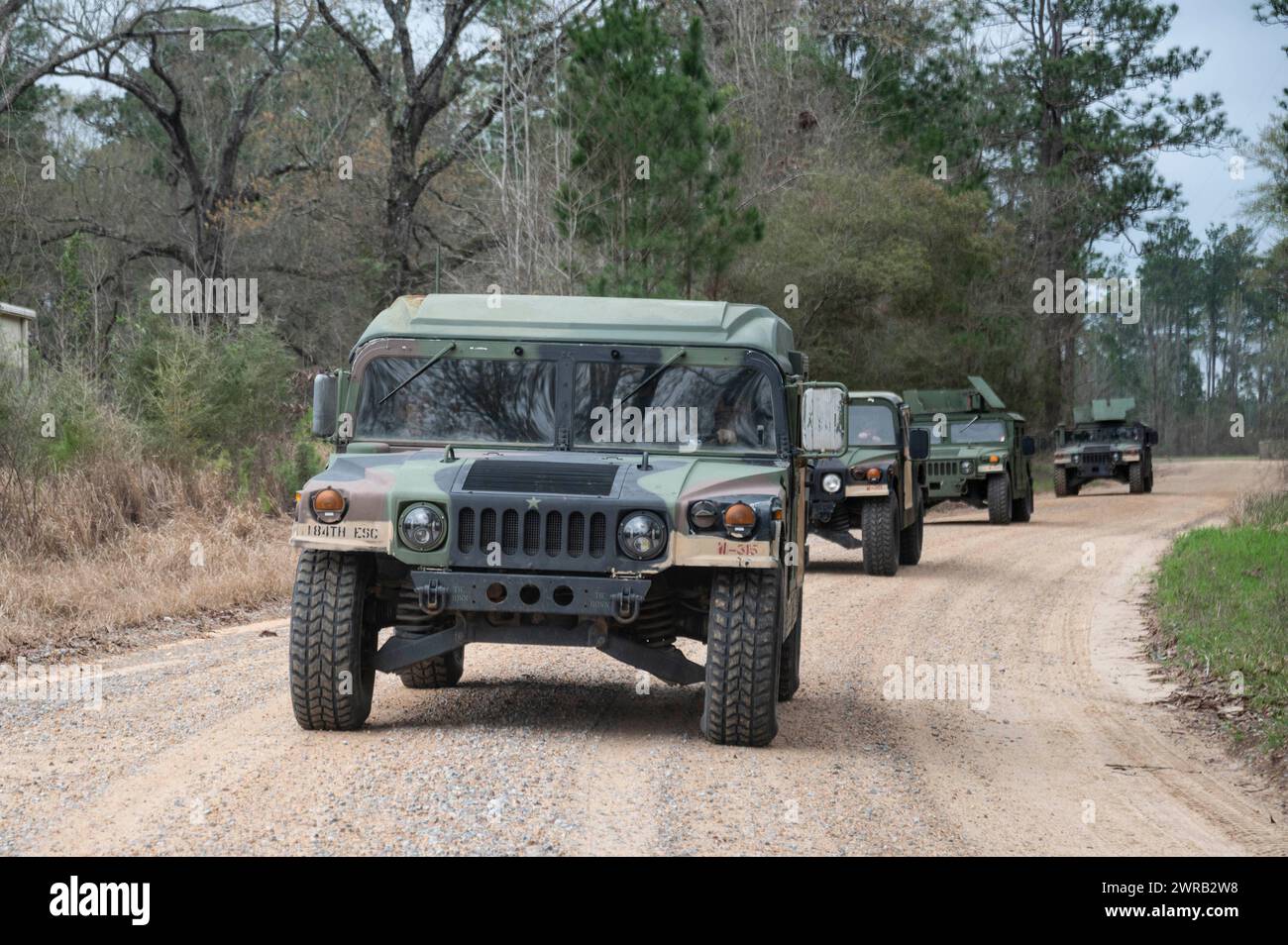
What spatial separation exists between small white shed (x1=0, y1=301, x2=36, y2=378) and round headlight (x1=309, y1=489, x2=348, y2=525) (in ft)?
Result: 35.4

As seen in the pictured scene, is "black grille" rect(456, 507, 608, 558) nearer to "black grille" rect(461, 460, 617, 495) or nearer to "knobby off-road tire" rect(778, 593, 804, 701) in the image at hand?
"black grille" rect(461, 460, 617, 495)

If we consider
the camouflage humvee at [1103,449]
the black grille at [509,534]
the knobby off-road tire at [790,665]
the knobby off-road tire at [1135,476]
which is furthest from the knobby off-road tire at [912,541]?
the knobby off-road tire at [1135,476]

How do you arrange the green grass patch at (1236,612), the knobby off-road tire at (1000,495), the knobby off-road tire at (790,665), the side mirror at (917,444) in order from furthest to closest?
the knobby off-road tire at (1000,495)
the side mirror at (917,444)
the green grass patch at (1236,612)
the knobby off-road tire at (790,665)

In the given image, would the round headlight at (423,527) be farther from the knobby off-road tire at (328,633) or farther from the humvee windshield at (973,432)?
the humvee windshield at (973,432)

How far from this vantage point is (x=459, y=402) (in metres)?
7.66

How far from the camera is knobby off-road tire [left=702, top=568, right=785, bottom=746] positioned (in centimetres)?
671

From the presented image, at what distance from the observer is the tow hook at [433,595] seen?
261 inches

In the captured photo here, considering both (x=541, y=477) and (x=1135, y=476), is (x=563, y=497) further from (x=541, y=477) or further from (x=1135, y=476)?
(x=1135, y=476)

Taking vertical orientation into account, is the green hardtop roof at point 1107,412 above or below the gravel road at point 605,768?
above

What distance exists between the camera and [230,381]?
60.2 feet

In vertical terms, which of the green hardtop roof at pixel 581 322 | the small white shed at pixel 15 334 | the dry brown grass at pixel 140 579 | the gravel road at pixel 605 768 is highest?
the small white shed at pixel 15 334

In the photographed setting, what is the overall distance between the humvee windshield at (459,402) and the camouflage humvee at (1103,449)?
91.5 feet
